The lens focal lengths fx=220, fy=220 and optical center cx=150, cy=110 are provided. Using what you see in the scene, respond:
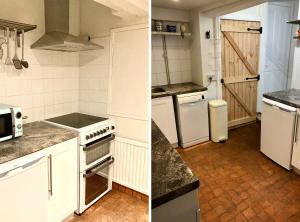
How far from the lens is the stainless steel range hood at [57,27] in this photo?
140cm

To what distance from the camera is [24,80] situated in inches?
56.4

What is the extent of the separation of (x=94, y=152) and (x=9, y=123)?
0.52 m

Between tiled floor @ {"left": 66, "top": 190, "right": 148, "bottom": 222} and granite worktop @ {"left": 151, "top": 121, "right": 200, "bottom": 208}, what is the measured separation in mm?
116

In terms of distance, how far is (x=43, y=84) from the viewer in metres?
1.56

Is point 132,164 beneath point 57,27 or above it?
beneath

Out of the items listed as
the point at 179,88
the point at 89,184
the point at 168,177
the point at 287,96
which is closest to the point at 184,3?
the point at 179,88

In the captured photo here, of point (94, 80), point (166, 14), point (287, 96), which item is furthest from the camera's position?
point (287, 96)

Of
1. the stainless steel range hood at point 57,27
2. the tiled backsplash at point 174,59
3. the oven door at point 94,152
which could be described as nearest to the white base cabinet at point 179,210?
the tiled backsplash at point 174,59

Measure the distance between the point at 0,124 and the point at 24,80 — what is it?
40 cm

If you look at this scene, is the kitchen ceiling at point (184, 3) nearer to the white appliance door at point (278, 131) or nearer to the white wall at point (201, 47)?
the white wall at point (201, 47)

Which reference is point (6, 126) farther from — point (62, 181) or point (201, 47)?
point (201, 47)

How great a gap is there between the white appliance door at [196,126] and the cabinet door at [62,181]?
0.68m

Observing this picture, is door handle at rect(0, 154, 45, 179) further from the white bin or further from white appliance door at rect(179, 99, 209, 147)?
the white bin

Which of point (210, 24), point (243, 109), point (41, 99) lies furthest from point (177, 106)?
point (41, 99)
